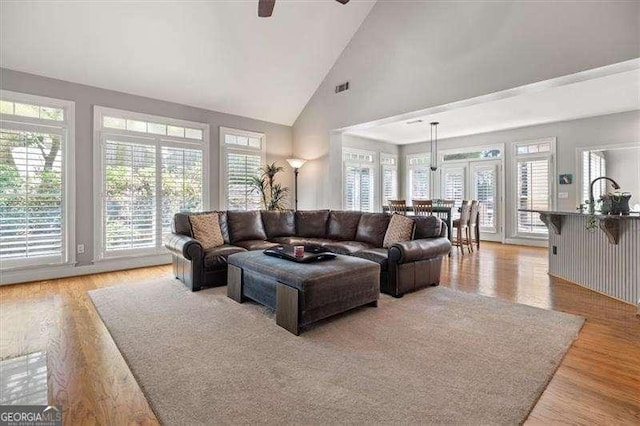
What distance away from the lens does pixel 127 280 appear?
4.35 m

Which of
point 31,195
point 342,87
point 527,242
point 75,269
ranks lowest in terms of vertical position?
point 75,269

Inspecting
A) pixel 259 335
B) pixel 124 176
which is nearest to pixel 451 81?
pixel 259 335

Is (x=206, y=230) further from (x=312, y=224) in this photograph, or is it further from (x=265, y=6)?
(x=265, y=6)

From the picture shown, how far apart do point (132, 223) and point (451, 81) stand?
208 inches

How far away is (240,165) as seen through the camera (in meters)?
6.26

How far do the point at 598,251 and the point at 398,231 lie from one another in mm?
2356

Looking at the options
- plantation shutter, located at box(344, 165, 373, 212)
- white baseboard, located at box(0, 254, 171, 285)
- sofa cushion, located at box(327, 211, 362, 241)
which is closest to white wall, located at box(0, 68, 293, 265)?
white baseboard, located at box(0, 254, 171, 285)

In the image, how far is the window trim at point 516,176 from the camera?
269 inches

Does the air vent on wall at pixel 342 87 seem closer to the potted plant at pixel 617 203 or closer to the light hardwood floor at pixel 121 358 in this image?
the light hardwood floor at pixel 121 358

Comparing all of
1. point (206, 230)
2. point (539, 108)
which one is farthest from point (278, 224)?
point (539, 108)

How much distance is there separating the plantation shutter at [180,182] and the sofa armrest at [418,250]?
12.2ft

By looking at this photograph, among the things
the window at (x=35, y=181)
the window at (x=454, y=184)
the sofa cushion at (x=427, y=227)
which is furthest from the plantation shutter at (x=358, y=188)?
the window at (x=35, y=181)

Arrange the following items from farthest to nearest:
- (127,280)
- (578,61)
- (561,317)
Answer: (127,280), (578,61), (561,317)

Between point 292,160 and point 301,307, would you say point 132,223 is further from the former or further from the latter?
point 301,307
